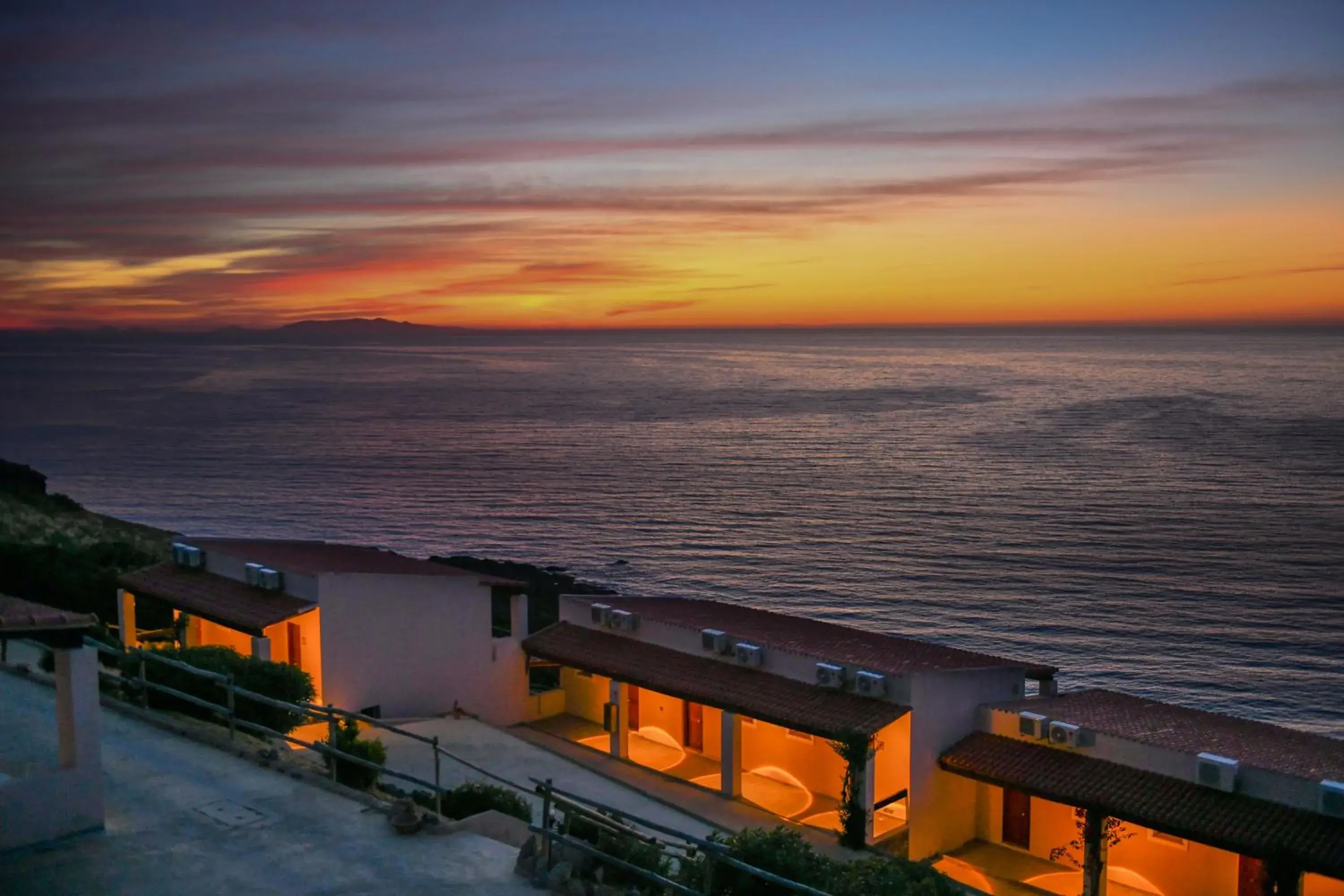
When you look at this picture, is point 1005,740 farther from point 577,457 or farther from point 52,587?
point 577,457

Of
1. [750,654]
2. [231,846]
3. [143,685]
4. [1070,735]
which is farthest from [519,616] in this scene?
[231,846]

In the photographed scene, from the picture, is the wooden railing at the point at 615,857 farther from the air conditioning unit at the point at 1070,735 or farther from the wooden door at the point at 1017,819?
the wooden door at the point at 1017,819

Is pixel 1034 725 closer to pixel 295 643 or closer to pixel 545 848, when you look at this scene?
pixel 545 848

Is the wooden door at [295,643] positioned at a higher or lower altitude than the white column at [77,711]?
lower

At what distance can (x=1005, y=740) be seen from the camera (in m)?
23.1

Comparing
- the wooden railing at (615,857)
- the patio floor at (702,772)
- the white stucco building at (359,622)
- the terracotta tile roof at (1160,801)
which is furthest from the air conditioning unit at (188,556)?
the wooden railing at (615,857)

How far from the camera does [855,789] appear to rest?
71.6 feet

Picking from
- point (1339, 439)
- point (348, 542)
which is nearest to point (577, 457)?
point (348, 542)

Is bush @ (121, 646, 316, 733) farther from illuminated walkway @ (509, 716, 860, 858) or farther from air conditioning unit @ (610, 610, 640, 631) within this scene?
air conditioning unit @ (610, 610, 640, 631)

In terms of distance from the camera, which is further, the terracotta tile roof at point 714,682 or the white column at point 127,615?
the white column at point 127,615

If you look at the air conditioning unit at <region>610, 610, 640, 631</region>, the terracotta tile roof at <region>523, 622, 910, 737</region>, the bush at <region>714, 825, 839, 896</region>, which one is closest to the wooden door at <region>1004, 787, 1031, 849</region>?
the terracotta tile roof at <region>523, 622, 910, 737</region>

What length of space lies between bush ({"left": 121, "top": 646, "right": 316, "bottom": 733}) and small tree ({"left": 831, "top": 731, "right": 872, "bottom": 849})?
10.1 m

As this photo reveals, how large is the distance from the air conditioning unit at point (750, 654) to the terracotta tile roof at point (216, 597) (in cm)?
952

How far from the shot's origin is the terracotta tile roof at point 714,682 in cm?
2264
